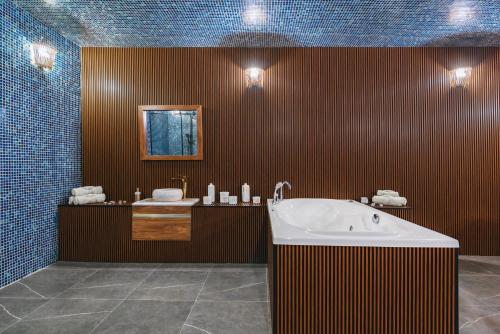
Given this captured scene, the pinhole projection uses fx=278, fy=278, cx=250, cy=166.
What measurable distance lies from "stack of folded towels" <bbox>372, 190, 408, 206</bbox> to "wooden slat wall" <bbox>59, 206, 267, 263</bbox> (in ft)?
3.98

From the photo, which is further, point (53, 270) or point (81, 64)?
point (81, 64)

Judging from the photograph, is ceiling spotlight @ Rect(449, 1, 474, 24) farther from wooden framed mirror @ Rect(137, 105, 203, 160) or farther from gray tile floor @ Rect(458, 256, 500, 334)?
wooden framed mirror @ Rect(137, 105, 203, 160)

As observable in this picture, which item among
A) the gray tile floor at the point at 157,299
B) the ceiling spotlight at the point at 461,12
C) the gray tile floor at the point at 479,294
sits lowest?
the gray tile floor at the point at 479,294

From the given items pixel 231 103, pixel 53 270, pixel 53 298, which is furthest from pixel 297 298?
pixel 53 270

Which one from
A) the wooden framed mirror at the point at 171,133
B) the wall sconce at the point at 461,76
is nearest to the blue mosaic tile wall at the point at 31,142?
the wooden framed mirror at the point at 171,133

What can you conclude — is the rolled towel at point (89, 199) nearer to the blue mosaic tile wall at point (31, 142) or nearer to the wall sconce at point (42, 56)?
the blue mosaic tile wall at point (31, 142)

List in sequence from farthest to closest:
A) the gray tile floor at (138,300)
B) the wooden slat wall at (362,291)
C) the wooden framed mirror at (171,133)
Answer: the wooden framed mirror at (171,133) → the gray tile floor at (138,300) → the wooden slat wall at (362,291)

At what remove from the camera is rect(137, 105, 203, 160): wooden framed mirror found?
3.21 m

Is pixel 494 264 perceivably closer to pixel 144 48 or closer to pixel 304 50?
pixel 304 50

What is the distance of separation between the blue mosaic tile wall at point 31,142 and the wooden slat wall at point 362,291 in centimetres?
244

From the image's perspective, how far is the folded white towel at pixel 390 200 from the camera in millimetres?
2865

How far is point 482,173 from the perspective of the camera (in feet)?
10.5

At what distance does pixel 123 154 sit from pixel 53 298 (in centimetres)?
161

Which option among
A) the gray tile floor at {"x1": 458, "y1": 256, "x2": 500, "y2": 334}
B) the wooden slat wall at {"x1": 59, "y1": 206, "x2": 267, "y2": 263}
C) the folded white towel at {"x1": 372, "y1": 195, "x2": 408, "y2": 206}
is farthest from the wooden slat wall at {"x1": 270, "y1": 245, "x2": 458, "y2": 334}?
the folded white towel at {"x1": 372, "y1": 195, "x2": 408, "y2": 206}
